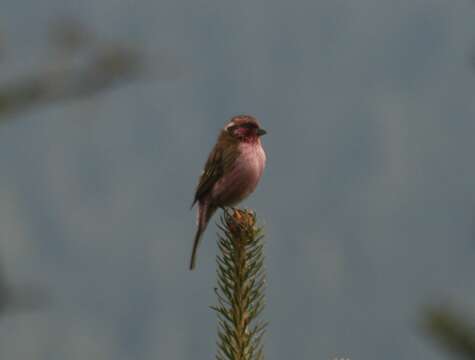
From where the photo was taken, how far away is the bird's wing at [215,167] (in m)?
11.2

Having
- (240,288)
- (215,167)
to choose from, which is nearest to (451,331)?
(240,288)

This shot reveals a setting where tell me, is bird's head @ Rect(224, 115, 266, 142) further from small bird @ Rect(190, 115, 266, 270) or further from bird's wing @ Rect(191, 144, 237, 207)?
bird's wing @ Rect(191, 144, 237, 207)

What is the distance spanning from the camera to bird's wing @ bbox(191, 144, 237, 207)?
11234mm

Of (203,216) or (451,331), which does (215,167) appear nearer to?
(203,216)

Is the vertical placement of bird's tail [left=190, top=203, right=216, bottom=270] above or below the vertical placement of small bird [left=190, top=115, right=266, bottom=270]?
below

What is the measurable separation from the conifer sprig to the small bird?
4.56 m

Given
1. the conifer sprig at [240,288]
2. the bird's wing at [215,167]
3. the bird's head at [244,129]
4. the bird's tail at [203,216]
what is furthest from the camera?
the bird's head at [244,129]

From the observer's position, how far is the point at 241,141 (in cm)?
1177

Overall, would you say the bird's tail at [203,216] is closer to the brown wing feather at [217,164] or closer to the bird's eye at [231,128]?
the brown wing feather at [217,164]

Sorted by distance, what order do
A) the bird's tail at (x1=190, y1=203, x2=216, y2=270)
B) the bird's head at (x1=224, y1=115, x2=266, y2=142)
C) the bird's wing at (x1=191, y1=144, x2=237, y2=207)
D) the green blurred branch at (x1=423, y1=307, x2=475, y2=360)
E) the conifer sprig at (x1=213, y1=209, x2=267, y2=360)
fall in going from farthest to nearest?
the bird's head at (x1=224, y1=115, x2=266, y2=142)
the bird's wing at (x1=191, y1=144, x2=237, y2=207)
the bird's tail at (x1=190, y1=203, x2=216, y2=270)
the conifer sprig at (x1=213, y1=209, x2=267, y2=360)
the green blurred branch at (x1=423, y1=307, x2=475, y2=360)

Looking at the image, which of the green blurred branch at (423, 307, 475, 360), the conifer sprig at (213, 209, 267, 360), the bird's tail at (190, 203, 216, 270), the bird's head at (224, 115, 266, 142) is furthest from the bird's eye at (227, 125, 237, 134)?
the green blurred branch at (423, 307, 475, 360)

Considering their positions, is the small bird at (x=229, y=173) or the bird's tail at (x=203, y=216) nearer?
the bird's tail at (x=203, y=216)

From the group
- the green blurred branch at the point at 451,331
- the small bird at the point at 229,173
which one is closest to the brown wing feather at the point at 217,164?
the small bird at the point at 229,173

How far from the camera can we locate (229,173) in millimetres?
11273
